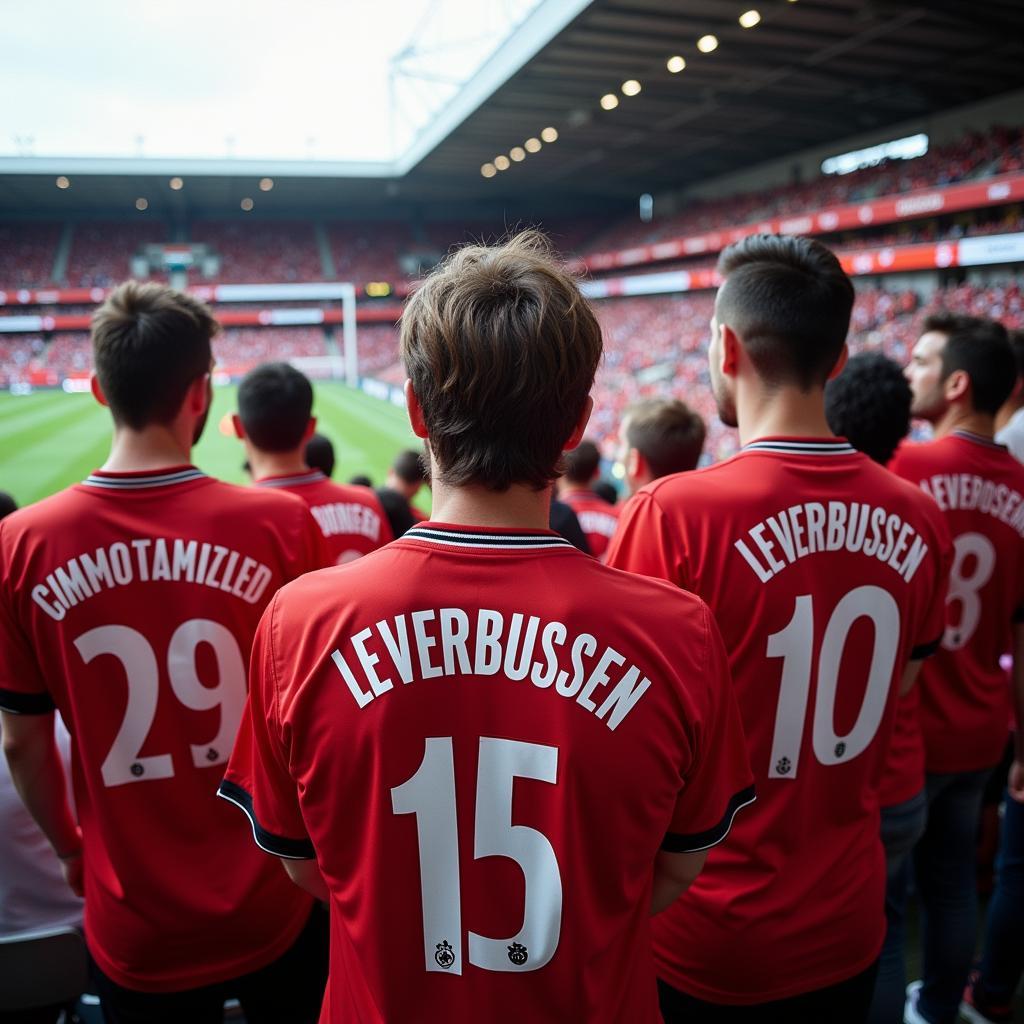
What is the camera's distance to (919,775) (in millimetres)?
2293

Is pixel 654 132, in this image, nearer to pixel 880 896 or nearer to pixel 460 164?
pixel 460 164

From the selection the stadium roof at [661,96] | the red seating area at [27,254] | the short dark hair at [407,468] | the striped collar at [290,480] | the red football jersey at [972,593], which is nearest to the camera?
the red football jersey at [972,593]

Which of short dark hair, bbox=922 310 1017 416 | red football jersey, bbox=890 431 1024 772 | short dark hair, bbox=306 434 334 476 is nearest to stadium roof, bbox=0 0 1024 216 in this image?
short dark hair, bbox=306 434 334 476

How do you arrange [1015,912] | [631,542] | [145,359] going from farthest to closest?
[1015,912] → [145,359] → [631,542]

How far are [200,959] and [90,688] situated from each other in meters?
0.66

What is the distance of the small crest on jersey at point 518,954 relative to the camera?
1.19 meters

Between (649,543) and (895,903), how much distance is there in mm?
1578

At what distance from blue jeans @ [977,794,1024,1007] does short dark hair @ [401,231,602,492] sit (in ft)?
8.99

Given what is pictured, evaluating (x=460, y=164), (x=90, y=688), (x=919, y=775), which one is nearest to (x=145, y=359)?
(x=90, y=688)

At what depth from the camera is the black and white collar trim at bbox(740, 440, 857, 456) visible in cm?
178

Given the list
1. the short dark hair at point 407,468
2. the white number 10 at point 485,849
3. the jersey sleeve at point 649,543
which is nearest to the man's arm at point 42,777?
the white number 10 at point 485,849

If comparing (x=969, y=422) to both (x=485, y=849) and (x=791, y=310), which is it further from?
(x=485, y=849)

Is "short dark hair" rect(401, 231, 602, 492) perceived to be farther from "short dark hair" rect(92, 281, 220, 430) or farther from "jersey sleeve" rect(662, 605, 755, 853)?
"short dark hair" rect(92, 281, 220, 430)

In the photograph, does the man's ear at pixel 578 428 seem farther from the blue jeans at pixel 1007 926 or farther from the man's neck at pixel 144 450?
the blue jeans at pixel 1007 926
